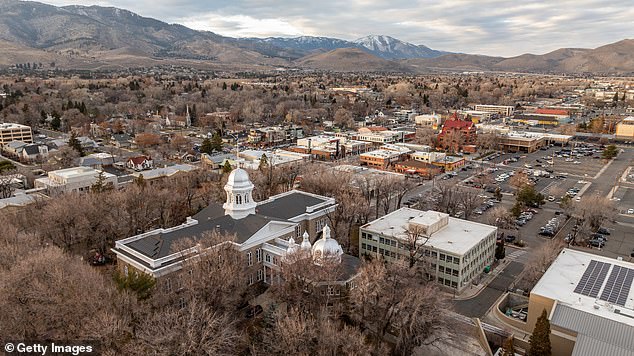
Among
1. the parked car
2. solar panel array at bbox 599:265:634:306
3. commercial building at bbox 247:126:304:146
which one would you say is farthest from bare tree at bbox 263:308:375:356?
commercial building at bbox 247:126:304:146

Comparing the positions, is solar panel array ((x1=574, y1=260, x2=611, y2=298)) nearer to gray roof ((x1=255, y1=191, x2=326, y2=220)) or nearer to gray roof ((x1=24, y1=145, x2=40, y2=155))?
gray roof ((x1=255, y1=191, x2=326, y2=220))

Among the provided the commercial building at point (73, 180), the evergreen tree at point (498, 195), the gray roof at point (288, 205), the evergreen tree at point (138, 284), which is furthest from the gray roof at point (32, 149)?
the evergreen tree at point (498, 195)

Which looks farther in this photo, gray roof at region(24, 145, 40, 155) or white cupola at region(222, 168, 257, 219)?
gray roof at region(24, 145, 40, 155)

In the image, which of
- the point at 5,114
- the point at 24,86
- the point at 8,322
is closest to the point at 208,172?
the point at 8,322

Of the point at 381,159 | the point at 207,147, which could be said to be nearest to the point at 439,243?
the point at 381,159

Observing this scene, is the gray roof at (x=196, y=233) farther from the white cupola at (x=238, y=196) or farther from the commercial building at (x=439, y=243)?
the commercial building at (x=439, y=243)

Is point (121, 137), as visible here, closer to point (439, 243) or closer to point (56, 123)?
point (56, 123)

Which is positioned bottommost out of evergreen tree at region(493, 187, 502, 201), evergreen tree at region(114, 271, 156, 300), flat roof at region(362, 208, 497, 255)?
evergreen tree at region(493, 187, 502, 201)

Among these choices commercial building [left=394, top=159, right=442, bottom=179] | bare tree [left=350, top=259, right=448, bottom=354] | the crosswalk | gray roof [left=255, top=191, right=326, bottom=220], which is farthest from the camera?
commercial building [left=394, top=159, right=442, bottom=179]
